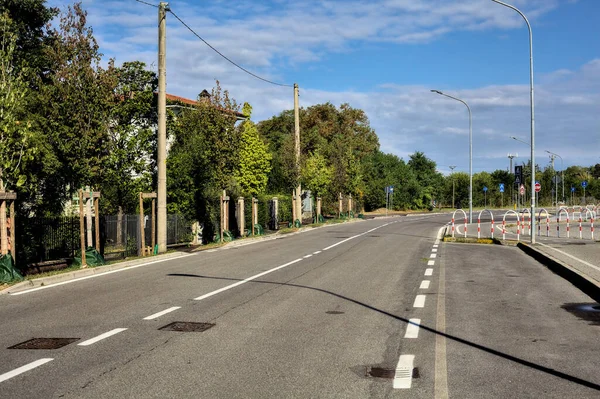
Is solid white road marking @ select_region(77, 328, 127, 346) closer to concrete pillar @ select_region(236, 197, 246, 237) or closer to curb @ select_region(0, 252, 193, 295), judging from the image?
curb @ select_region(0, 252, 193, 295)

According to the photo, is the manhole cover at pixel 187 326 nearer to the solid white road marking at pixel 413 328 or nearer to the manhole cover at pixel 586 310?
the solid white road marking at pixel 413 328

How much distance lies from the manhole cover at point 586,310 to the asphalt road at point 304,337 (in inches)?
7.4

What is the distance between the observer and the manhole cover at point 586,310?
326 inches

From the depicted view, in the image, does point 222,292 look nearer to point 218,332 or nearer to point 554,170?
point 218,332

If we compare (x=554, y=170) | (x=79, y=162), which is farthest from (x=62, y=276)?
(x=554, y=170)

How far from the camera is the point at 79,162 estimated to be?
19.6 m

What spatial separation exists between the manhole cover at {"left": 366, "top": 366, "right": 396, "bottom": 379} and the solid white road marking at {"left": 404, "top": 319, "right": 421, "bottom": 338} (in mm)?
1567

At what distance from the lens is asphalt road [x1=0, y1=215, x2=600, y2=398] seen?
510 cm

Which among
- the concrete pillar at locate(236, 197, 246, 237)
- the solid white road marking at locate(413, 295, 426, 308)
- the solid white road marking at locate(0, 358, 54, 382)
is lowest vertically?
the solid white road marking at locate(413, 295, 426, 308)

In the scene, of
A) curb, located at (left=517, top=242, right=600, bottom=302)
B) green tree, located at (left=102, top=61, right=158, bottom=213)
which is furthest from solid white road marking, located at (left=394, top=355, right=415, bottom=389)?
green tree, located at (left=102, top=61, right=158, bottom=213)

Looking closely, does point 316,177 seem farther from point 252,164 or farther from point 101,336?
point 101,336

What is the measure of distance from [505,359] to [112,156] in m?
16.7

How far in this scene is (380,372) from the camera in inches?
217

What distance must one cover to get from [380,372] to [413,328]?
2.17m
